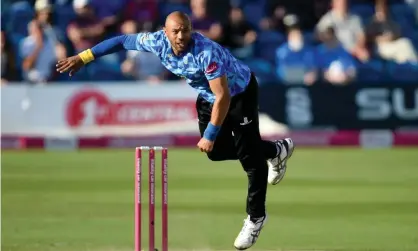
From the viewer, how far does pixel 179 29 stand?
21.0ft

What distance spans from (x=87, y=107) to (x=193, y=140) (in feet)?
4.76

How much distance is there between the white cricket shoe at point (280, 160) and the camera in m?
7.65

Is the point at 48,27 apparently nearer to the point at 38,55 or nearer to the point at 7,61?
the point at 38,55

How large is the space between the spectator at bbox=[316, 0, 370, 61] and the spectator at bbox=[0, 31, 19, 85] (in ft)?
13.7

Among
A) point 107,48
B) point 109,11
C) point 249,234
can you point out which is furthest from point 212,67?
point 109,11

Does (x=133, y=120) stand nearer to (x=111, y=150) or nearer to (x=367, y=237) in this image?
(x=111, y=150)

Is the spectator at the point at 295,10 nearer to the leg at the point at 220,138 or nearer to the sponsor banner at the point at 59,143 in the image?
the sponsor banner at the point at 59,143

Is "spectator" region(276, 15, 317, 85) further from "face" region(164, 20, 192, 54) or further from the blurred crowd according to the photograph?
"face" region(164, 20, 192, 54)

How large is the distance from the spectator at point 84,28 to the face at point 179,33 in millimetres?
8995

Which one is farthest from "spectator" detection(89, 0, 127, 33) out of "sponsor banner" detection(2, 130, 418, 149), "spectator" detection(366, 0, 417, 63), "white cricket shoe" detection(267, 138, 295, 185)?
"white cricket shoe" detection(267, 138, 295, 185)

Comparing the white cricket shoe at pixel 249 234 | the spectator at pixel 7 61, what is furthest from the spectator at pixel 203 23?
the white cricket shoe at pixel 249 234

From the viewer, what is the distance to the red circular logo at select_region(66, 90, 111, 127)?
47.2 feet

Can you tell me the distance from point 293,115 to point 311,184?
3.61 m

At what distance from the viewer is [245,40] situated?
15.5m
